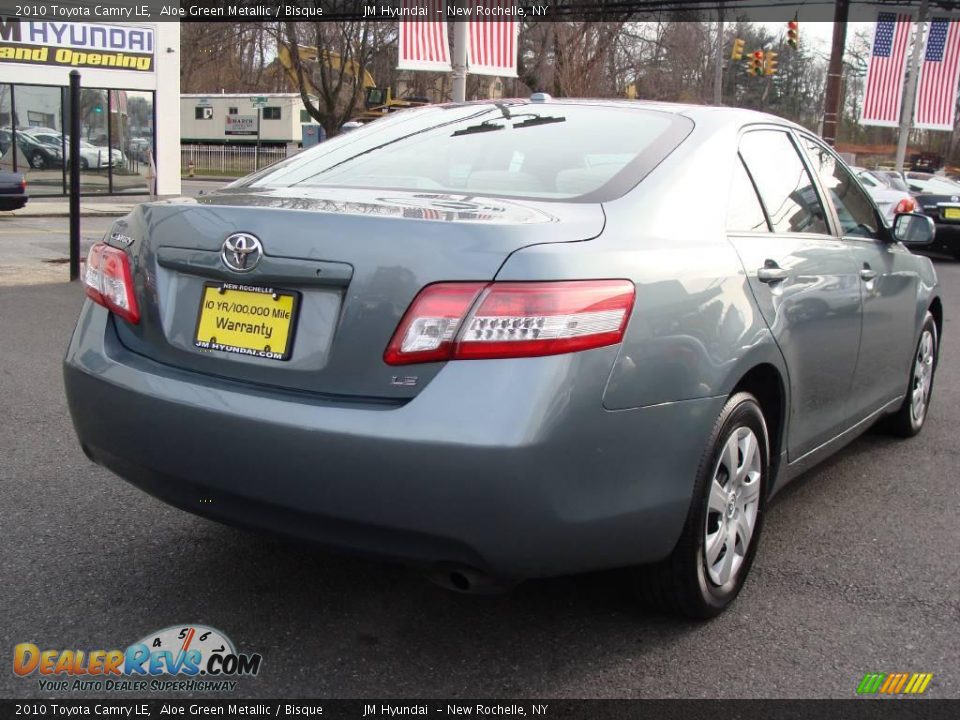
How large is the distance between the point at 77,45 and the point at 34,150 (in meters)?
2.54

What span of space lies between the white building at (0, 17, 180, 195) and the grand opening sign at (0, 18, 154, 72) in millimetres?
22

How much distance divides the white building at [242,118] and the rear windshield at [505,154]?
44.3m

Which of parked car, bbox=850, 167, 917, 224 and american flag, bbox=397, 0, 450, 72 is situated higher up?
american flag, bbox=397, 0, 450, 72

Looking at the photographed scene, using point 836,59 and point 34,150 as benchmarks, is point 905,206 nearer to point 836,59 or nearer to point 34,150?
point 836,59

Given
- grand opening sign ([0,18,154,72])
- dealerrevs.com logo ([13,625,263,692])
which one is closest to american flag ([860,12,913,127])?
grand opening sign ([0,18,154,72])

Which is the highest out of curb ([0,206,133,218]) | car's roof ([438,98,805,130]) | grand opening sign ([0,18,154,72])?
grand opening sign ([0,18,154,72])

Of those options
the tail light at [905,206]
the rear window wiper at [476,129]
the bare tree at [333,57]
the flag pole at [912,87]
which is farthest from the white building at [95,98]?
the rear window wiper at [476,129]

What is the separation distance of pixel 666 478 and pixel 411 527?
708mm

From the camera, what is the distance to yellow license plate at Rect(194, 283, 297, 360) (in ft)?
8.23

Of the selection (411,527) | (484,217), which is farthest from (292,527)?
(484,217)

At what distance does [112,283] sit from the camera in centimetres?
290

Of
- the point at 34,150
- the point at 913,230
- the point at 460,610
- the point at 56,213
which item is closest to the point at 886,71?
the point at 56,213

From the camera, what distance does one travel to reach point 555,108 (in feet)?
11.9

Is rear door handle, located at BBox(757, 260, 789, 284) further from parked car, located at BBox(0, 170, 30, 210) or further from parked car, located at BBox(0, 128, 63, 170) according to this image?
parked car, located at BBox(0, 128, 63, 170)
